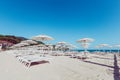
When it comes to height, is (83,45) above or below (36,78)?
above

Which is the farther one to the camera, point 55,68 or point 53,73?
point 55,68

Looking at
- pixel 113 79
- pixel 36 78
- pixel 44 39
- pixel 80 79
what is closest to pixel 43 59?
pixel 36 78

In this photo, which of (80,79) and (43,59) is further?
(43,59)

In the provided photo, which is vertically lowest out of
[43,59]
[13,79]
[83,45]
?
[13,79]

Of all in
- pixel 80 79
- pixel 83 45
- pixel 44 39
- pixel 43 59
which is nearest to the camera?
pixel 80 79

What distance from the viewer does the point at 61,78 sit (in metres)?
4.25

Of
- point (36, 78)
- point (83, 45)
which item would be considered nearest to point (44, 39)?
point (83, 45)

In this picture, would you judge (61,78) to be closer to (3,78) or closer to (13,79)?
(13,79)

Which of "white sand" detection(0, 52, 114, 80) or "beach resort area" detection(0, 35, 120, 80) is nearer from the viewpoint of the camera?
"white sand" detection(0, 52, 114, 80)

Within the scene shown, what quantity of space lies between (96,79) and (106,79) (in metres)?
0.37

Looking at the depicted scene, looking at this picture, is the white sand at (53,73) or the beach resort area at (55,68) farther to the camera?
the beach resort area at (55,68)

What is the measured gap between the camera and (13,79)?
13.6 feet

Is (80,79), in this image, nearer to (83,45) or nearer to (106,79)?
(106,79)

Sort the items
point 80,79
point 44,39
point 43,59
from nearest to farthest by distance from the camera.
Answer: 1. point 80,79
2. point 43,59
3. point 44,39
